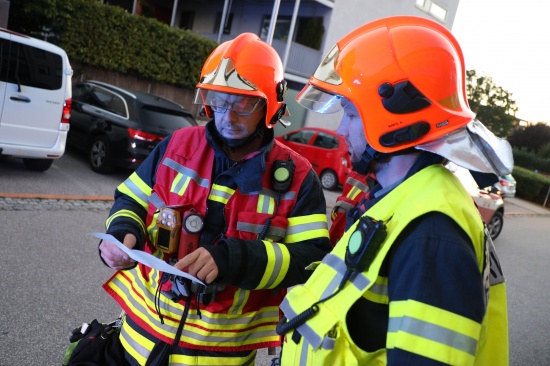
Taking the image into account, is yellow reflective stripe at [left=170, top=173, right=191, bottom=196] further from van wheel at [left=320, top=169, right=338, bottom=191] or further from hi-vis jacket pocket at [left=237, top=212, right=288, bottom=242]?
van wheel at [left=320, top=169, right=338, bottom=191]

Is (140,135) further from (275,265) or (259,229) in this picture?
(275,265)

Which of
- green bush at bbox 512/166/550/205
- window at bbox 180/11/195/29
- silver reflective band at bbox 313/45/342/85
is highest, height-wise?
window at bbox 180/11/195/29

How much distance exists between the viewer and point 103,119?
7953 mm

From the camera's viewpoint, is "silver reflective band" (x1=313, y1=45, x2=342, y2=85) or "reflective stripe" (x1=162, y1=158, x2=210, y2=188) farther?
"reflective stripe" (x1=162, y1=158, x2=210, y2=188)

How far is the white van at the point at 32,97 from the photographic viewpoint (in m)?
5.99

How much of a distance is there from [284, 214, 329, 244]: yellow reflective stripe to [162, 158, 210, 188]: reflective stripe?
378 millimetres

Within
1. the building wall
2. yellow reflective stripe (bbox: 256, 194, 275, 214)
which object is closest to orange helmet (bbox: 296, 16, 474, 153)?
yellow reflective stripe (bbox: 256, 194, 275, 214)

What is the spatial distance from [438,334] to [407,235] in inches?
8.7

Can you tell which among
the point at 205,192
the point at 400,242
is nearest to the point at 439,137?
the point at 400,242

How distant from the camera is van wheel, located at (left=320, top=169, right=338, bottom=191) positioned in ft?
37.0

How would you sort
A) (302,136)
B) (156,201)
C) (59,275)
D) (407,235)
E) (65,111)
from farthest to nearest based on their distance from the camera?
(302,136)
(65,111)
(59,275)
(156,201)
(407,235)

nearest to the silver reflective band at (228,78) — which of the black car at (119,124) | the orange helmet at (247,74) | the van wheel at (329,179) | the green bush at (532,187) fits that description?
the orange helmet at (247,74)

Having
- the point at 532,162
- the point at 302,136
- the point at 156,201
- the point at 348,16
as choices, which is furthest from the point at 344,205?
the point at 532,162

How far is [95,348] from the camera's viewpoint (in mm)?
1781
